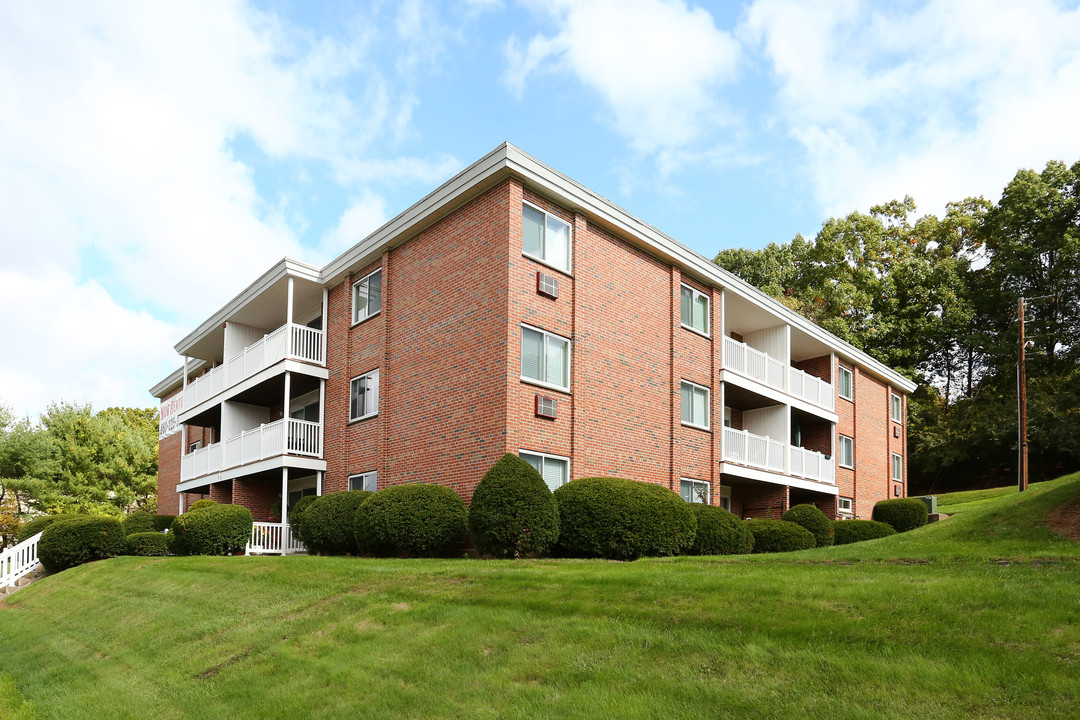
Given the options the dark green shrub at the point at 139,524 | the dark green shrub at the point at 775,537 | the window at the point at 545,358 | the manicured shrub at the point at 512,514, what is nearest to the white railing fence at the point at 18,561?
the dark green shrub at the point at 139,524

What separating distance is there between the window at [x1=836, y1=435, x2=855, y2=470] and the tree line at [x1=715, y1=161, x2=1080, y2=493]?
→ 42.2 ft

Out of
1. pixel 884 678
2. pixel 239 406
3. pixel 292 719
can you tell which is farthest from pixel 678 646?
pixel 239 406

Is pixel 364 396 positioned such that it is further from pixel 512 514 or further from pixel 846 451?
pixel 846 451

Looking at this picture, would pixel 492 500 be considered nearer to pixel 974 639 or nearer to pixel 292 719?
pixel 292 719

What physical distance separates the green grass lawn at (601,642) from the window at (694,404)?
7.98 m

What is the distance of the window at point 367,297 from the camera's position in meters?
22.3

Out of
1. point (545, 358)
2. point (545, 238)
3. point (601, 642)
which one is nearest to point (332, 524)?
point (545, 358)

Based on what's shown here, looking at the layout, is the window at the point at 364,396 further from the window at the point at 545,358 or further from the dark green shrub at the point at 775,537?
the dark green shrub at the point at 775,537

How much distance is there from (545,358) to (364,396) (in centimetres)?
586

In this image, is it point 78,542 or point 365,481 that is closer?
point 365,481

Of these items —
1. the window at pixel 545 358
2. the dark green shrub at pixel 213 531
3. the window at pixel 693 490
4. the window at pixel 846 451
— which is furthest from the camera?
the window at pixel 846 451

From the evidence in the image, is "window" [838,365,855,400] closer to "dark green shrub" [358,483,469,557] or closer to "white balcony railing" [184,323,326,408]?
"white balcony railing" [184,323,326,408]

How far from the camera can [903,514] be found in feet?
95.1

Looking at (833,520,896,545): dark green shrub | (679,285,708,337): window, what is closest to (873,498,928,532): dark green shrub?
(833,520,896,545): dark green shrub
